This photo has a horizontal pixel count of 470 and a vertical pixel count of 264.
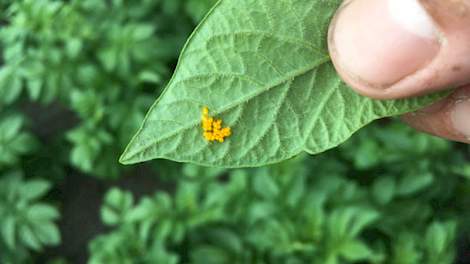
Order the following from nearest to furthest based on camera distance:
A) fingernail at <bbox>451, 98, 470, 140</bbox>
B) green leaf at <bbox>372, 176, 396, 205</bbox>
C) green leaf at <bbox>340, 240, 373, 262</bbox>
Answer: fingernail at <bbox>451, 98, 470, 140</bbox> → green leaf at <bbox>340, 240, 373, 262</bbox> → green leaf at <bbox>372, 176, 396, 205</bbox>

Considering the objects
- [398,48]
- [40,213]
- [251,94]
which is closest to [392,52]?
[398,48]

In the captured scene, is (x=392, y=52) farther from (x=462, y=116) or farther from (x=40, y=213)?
(x=40, y=213)

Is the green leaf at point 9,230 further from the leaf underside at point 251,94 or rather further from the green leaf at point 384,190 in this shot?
the leaf underside at point 251,94

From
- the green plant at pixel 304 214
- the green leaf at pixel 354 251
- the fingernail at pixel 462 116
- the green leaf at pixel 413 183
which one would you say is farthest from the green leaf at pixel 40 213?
the fingernail at pixel 462 116

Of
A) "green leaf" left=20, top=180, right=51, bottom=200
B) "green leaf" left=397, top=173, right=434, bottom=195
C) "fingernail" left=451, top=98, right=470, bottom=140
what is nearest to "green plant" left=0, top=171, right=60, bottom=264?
"green leaf" left=20, top=180, right=51, bottom=200

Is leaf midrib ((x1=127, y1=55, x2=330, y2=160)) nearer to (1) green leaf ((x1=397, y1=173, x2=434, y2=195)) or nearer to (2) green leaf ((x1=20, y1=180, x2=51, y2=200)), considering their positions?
(1) green leaf ((x1=397, y1=173, x2=434, y2=195))

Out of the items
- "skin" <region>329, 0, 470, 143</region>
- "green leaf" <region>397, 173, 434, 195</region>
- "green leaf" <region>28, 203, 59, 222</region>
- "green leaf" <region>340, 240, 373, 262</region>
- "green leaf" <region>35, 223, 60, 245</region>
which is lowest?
"green leaf" <region>397, 173, 434, 195</region>
